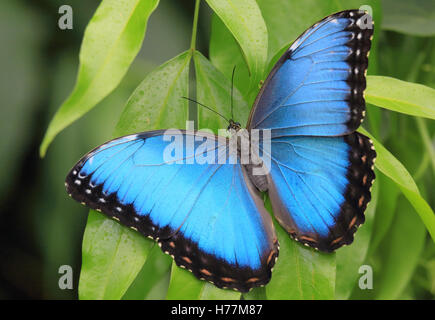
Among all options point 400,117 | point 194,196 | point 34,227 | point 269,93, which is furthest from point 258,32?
point 34,227

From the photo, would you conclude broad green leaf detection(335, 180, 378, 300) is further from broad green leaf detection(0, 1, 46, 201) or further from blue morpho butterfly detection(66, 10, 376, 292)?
broad green leaf detection(0, 1, 46, 201)

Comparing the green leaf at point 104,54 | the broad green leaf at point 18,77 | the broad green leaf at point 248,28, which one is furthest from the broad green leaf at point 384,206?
the broad green leaf at point 18,77

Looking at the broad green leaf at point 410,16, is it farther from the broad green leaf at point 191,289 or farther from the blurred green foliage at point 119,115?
the broad green leaf at point 191,289

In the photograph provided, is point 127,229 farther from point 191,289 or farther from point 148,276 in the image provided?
point 148,276

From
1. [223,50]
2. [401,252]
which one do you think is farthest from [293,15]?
→ [401,252]

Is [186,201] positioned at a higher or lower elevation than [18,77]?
lower
